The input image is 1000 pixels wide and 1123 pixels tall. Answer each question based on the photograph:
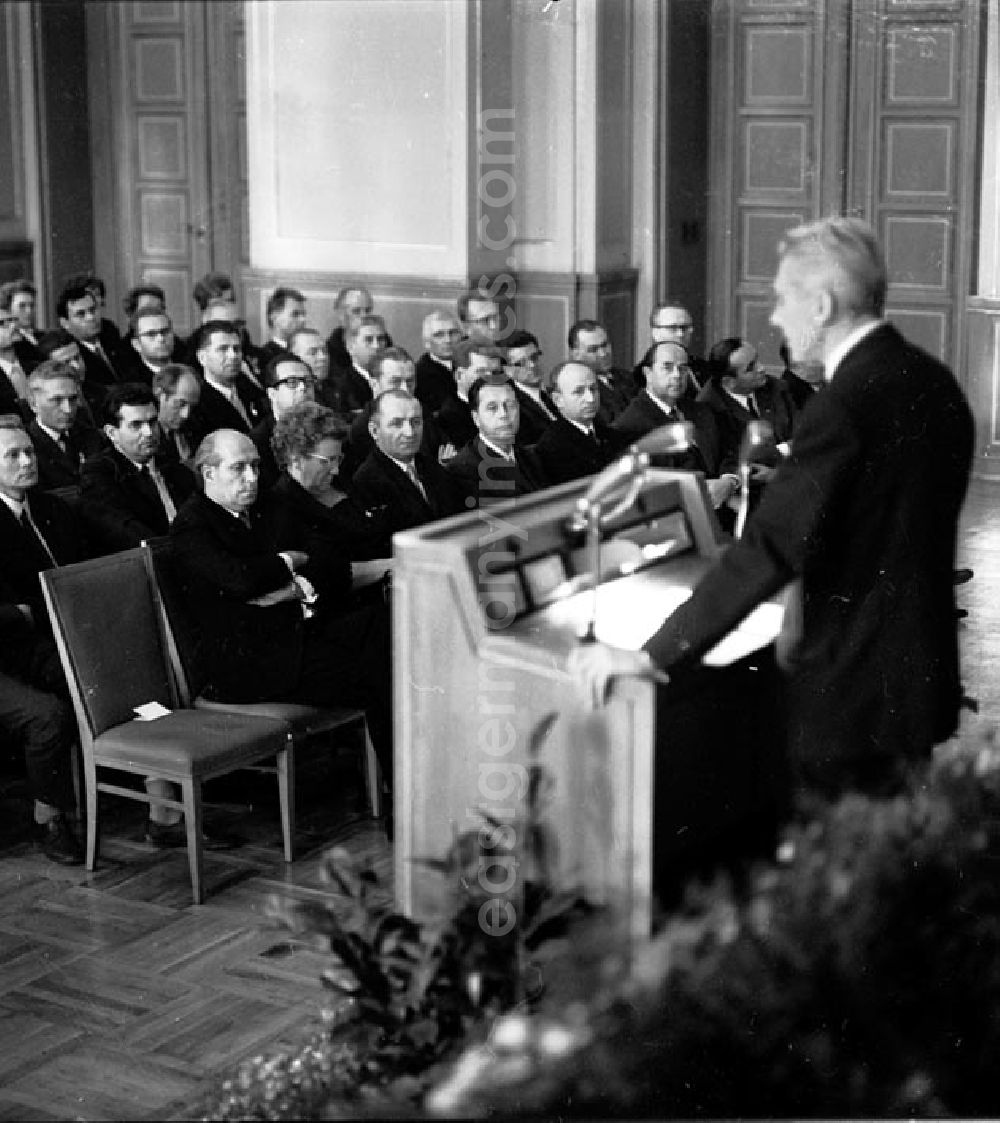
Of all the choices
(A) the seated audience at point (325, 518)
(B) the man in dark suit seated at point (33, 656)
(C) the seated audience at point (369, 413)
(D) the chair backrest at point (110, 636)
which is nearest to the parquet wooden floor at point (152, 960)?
(B) the man in dark suit seated at point (33, 656)

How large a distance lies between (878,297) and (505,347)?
4.74 meters

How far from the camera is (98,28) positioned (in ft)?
40.2

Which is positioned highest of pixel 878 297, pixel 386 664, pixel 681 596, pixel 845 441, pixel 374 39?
pixel 374 39

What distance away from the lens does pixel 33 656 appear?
16.4ft

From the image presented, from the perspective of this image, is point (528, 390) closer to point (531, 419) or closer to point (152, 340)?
point (531, 419)

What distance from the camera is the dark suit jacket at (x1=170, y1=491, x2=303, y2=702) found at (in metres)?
4.99

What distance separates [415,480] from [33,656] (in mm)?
1390

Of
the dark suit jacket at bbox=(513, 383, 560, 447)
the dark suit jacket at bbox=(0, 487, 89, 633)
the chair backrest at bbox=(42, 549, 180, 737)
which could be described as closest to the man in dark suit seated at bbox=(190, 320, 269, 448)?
the dark suit jacket at bbox=(513, 383, 560, 447)

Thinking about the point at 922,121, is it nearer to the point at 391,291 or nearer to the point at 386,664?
the point at 391,291

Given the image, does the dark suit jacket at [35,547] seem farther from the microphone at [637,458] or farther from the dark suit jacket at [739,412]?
the microphone at [637,458]

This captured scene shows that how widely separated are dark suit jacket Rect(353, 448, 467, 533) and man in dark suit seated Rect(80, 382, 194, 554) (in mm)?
599

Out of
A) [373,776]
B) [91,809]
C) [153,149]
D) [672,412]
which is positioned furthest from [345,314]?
[91,809]

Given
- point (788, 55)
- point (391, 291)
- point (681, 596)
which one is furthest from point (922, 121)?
point (681, 596)

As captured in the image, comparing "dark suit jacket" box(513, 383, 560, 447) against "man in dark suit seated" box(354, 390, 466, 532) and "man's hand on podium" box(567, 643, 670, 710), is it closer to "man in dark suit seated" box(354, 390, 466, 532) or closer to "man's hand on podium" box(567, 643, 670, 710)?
"man in dark suit seated" box(354, 390, 466, 532)
